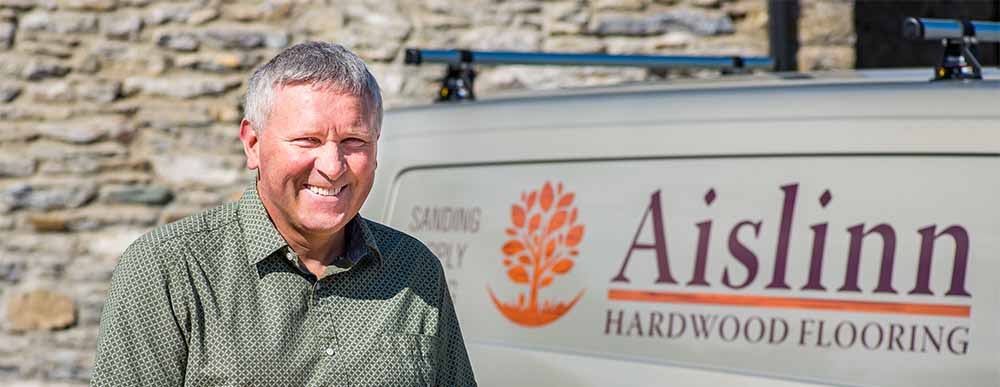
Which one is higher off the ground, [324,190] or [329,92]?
[329,92]

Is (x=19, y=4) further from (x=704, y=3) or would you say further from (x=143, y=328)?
(x=143, y=328)

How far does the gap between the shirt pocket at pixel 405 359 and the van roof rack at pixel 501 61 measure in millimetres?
1586

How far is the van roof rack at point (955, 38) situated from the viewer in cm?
302

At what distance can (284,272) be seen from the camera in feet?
7.07

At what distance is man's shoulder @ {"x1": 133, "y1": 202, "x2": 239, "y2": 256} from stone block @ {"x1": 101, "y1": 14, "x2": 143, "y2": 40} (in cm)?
529

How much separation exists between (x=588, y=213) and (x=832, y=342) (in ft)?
2.22

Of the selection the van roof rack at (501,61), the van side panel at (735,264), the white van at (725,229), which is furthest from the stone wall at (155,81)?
the van side panel at (735,264)

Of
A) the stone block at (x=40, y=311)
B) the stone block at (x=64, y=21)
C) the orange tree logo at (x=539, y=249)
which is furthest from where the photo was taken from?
the stone block at (x=64, y=21)

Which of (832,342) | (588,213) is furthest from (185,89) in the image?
(832,342)

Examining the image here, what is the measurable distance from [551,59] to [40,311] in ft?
13.0

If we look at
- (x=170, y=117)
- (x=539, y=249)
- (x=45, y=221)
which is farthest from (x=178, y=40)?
(x=539, y=249)

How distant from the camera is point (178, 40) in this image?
7.29 meters

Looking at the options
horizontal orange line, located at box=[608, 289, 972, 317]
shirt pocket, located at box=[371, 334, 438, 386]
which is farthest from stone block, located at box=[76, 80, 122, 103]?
shirt pocket, located at box=[371, 334, 438, 386]

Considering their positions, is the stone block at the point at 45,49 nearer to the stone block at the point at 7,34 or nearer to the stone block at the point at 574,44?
the stone block at the point at 7,34
